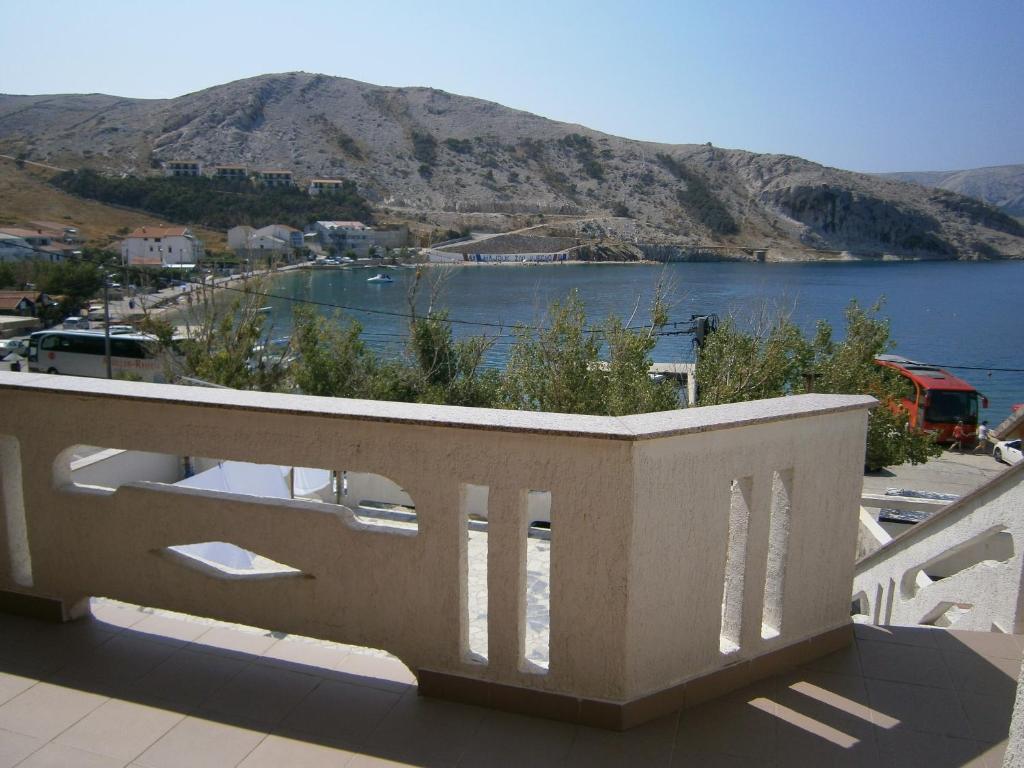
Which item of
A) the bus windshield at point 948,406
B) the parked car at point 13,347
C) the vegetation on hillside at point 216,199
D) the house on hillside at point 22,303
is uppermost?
the vegetation on hillside at point 216,199

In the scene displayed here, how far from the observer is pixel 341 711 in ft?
8.54

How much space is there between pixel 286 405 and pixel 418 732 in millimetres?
1139

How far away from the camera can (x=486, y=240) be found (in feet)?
327

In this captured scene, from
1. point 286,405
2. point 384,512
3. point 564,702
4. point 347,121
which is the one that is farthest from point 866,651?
point 347,121

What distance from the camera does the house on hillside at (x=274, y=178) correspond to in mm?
104688

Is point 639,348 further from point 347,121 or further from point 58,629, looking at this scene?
point 347,121

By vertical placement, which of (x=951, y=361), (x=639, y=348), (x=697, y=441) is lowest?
(x=951, y=361)

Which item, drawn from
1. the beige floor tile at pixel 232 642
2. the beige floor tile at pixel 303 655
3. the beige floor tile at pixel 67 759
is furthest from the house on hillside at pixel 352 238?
the beige floor tile at pixel 67 759

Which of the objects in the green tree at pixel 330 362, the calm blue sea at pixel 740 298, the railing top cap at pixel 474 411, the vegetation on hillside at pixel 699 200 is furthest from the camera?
the vegetation on hillside at pixel 699 200

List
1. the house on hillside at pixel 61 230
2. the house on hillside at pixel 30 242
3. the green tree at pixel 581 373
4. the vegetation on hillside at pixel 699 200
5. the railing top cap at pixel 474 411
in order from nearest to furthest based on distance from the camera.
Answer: the railing top cap at pixel 474 411 < the green tree at pixel 581 373 < the house on hillside at pixel 30 242 < the house on hillside at pixel 61 230 < the vegetation on hillside at pixel 699 200

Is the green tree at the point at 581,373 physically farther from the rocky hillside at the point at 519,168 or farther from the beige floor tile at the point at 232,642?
the rocky hillside at the point at 519,168

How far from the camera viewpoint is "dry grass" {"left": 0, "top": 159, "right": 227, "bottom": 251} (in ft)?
218

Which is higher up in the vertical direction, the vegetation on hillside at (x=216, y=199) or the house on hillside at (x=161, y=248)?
the vegetation on hillside at (x=216, y=199)

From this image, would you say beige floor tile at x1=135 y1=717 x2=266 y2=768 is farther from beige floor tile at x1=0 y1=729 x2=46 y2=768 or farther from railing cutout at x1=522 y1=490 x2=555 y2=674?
railing cutout at x1=522 y1=490 x2=555 y2=674
